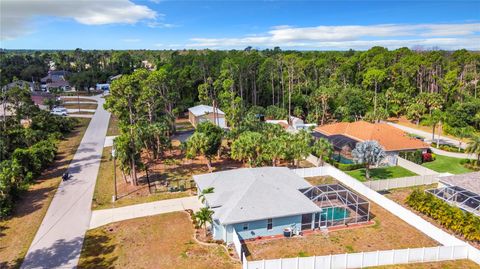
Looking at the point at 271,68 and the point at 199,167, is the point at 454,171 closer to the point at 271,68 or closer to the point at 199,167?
the point at 199,167

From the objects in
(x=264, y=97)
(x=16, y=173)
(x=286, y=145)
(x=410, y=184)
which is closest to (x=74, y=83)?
(x=264, y=97)

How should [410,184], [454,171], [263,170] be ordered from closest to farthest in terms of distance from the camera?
[263,170] < [410,184] < [454,171]

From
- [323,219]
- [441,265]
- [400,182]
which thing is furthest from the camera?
[400,182]

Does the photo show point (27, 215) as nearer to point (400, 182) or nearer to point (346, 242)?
point (346, 242)

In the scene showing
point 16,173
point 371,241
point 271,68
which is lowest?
point 371,241

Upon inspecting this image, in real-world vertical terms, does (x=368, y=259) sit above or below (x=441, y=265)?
above

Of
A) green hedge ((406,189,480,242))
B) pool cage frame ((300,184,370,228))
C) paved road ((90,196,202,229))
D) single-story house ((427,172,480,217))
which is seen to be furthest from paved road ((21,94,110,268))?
single-story house ((427,172,480,217))

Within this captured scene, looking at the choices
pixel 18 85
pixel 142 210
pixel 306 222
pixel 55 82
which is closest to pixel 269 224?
pixel 306 222
